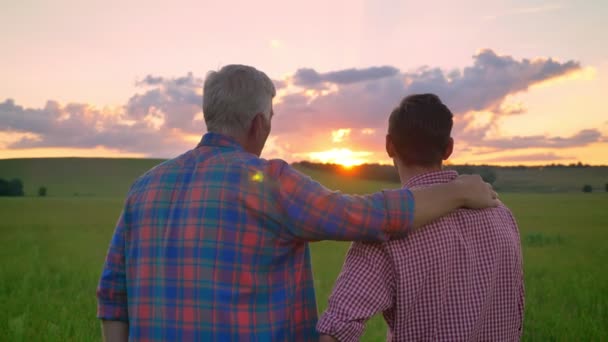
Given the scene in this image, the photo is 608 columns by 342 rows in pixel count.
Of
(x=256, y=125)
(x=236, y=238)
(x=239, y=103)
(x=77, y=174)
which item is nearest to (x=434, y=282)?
(x=236, y=238)

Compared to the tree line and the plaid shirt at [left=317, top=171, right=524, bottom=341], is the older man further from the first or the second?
the tree line

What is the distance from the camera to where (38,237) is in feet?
60.4

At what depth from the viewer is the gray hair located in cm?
250

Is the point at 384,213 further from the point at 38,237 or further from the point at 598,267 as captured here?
the point at 38,237

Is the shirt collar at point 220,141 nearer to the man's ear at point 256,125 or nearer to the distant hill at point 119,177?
the man's ear at point 256,125

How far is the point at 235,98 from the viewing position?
8.19 ft

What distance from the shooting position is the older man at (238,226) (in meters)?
2.35

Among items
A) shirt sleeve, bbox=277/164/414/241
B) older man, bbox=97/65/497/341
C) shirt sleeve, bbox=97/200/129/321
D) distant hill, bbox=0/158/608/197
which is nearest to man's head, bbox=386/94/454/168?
older man, bbox=97/65/497/341

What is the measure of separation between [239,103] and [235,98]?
3 cm

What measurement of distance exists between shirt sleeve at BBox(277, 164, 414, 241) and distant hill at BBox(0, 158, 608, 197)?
46.9 meters

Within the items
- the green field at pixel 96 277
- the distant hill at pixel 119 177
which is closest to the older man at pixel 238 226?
the green field at pixel 96 277

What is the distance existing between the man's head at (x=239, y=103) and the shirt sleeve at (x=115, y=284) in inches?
24.2

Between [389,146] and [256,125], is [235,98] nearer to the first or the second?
[256,125]

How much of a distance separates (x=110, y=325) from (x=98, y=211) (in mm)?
30901
